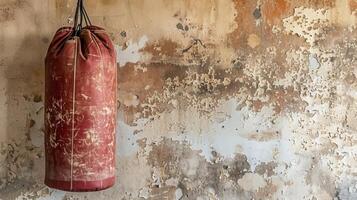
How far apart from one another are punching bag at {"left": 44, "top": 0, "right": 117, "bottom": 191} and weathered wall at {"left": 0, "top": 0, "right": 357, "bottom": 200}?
0.33 meters

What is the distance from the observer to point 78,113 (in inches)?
74.4

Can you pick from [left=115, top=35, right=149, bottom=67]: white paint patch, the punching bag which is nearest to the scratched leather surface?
Answer: the punching bag

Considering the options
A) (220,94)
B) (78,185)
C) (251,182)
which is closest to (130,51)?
(220,94)

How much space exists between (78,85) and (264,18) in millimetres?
1048

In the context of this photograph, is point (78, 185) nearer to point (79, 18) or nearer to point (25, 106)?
point (25, 106)

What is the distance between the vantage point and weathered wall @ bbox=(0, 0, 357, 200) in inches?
89.3

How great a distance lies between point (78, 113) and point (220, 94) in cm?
78

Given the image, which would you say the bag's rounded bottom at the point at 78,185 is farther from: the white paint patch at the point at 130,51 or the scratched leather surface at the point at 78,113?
the white paint patch at the point at 130,51

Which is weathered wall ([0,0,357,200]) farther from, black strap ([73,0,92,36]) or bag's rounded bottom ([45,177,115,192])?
bag's rounded bottom ([45,177,115,192])

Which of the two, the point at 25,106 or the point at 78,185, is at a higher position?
the point at 25,106

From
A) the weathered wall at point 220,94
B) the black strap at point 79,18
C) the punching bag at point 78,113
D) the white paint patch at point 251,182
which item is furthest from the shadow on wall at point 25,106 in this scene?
the white paint patch at point 251,182

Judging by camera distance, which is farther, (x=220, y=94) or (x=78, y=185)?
(x=220, y=94)

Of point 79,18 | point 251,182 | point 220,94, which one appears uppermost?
point 79,18

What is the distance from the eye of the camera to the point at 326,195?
89.0 inches
